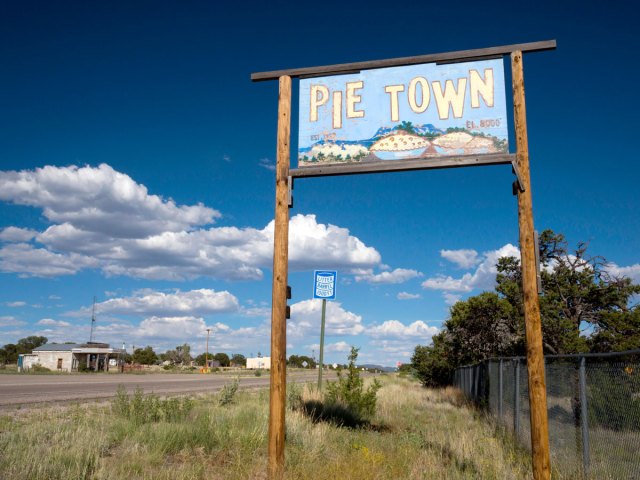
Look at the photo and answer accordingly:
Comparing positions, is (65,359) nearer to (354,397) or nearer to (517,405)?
(354,397)

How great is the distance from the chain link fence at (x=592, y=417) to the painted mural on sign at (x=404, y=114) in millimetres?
3454

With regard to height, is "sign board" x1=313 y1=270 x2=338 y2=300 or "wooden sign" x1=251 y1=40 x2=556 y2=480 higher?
"wooden sign" x1=251 y1=40 x2=556 y2=480

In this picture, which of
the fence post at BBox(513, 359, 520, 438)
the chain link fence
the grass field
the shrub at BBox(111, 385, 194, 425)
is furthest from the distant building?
the chain link fence

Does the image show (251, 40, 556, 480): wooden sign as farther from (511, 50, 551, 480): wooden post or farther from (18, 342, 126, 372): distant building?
(18, 342, 126, 372): distant building

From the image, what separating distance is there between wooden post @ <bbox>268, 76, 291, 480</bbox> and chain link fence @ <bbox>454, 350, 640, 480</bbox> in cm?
401

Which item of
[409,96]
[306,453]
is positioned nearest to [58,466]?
[306,453]

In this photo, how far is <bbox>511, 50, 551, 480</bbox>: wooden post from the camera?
23.3 feet

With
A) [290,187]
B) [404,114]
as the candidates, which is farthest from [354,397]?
[404,114]

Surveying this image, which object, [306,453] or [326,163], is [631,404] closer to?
[306,453]

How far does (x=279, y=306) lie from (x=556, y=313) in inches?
546

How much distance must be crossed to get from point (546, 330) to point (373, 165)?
1321cm

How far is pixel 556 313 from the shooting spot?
18953mm

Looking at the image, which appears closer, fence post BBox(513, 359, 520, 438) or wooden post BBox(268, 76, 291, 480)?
wooden post BBox(268, 76, 291, 480)

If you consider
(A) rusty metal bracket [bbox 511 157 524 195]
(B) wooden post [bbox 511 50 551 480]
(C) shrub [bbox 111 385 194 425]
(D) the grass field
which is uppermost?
(A) rusty metal bracket [bbox 511 157 524 195]
